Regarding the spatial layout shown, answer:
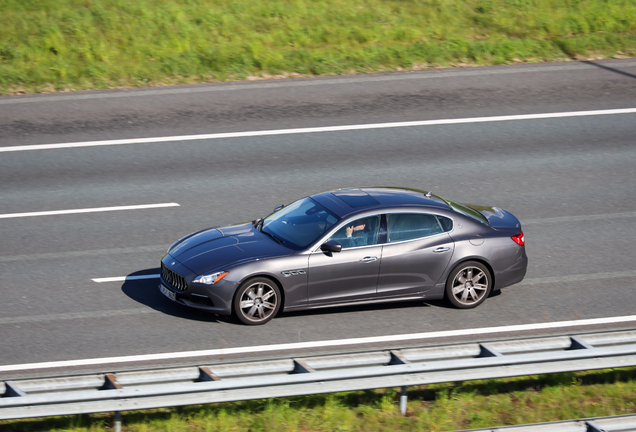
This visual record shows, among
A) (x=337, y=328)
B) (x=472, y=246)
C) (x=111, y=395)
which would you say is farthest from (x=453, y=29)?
(x=111, y=395)

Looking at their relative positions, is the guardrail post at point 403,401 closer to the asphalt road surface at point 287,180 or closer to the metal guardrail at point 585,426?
the metal guardrail at point 585,426

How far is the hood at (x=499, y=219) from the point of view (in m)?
10.1

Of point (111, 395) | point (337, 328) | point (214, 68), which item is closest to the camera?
point (111, 395)

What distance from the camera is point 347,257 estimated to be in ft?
30.6

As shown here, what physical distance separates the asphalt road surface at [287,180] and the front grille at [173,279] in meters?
0.38

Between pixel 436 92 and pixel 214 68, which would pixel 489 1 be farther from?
A: pixel 214 68

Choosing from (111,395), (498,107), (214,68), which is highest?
(214,68)

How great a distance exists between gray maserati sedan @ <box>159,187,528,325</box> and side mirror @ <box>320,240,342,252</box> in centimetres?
1

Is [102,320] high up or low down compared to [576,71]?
down

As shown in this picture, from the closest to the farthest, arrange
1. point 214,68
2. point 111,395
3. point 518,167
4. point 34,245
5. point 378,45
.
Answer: point 111,395, point 34,245, point 518,167, point 214,68, point 378,45

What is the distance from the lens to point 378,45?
1977 centimetres

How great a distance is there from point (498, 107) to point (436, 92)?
1.45 m

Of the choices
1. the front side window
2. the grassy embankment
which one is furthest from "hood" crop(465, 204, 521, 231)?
the grassy embankment

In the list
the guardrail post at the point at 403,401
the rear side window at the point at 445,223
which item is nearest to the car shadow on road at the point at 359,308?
the rear side window at the point at 445,223
